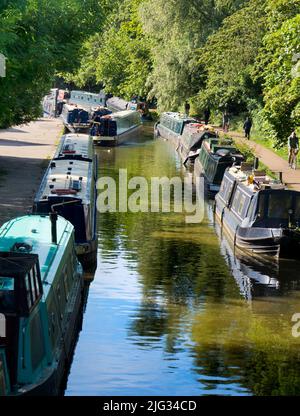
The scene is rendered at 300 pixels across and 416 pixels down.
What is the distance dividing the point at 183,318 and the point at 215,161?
60.5 feet

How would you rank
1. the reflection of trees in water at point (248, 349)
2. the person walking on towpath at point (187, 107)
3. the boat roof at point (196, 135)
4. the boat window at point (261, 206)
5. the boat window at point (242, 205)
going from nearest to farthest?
1. the reflection of trees in water at point (248, 349)
2. the boat window at point (261, 206)
3. the boat window at point (242, 205)
4. the boat roof at point (196, 135)
5. the person walking on towpath at point (187, 107)

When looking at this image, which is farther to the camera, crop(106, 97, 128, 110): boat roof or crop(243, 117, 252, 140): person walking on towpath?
crop(106, 97, 128, 110): boat roof

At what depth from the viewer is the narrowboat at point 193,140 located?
166 feet

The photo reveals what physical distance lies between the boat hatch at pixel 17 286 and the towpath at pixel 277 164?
23.0 m

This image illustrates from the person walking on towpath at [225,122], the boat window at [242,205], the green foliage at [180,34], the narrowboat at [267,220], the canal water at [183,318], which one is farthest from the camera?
the green foliage at [180,34]

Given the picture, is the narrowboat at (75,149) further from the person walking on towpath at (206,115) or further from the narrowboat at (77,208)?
the person walking on towpath at (206,115)

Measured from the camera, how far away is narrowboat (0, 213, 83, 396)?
14297 mm

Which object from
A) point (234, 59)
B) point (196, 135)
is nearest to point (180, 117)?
point (234, 59)

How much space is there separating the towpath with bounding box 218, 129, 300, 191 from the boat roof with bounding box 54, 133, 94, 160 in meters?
7.65

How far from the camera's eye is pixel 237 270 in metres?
26.6

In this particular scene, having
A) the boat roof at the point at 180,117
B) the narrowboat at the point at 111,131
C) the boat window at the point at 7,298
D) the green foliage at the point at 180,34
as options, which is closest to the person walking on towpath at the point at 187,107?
the green foliage at the point at 180,34

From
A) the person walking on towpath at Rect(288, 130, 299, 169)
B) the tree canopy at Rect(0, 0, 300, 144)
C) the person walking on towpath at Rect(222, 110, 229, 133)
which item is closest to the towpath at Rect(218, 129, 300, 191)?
the person walking on towpath at Rect(288, 130, 299, 169)

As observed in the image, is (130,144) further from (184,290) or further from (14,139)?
(184,290)

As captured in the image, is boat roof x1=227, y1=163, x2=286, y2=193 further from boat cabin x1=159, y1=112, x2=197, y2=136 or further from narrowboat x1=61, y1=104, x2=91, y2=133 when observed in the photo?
narrowboat x1=61, y1=104, x2=91, y2=133
